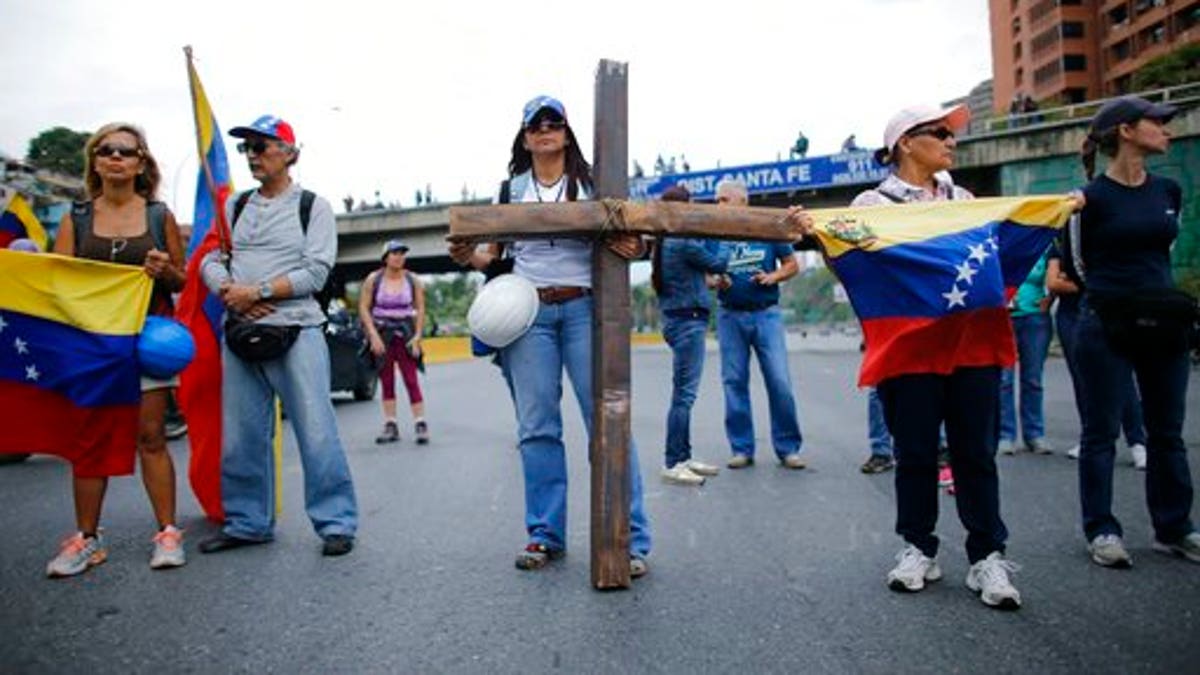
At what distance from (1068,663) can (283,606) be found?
106 inches

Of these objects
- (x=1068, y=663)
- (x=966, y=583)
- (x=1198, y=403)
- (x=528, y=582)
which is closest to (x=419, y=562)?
(x=528, y=582)

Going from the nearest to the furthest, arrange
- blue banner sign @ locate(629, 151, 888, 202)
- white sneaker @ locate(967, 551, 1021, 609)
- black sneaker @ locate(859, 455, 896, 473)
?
1. white sneaker @ locate(967, 551, 1021, 609)
2. black sneaker @ locate(859, 455, 896, 473)
3. blue banner sign @ locate(629, 151, 888, 202)

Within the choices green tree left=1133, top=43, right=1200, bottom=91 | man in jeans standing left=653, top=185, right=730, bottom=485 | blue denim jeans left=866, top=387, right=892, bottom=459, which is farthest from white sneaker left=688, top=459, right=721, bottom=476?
green tree left=1133, top=43, right=1200, bottom=91

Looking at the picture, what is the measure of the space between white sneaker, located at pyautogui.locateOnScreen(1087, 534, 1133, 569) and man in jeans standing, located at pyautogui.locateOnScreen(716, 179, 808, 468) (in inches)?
102

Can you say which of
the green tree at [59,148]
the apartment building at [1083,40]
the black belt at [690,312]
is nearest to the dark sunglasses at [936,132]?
the black belt at [690,312]

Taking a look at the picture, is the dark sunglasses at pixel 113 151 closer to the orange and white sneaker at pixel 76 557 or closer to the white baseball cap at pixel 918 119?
the orange and white sneaker at pixel 76 557

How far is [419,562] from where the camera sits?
3.77 meters

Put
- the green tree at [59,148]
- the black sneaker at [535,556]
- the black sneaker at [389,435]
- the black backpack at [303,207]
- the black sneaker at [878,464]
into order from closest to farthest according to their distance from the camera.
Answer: the black sneaker at [535,556], the black backpack at [303,207], the black sneaker at [878,464], the black sneaker at [389,435], the green tree at [59,148]

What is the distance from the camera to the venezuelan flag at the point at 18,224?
4.58 metres

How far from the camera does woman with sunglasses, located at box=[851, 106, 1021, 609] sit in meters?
3.22

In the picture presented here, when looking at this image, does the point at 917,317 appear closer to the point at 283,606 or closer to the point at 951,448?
the point at 951,448

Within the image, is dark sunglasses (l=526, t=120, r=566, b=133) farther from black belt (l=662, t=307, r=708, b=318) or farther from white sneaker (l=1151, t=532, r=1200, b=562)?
white sneaker (l=1151, t=532, r=1200, b=562)

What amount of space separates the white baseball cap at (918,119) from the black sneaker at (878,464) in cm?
293

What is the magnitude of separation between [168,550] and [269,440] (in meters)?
0.72
